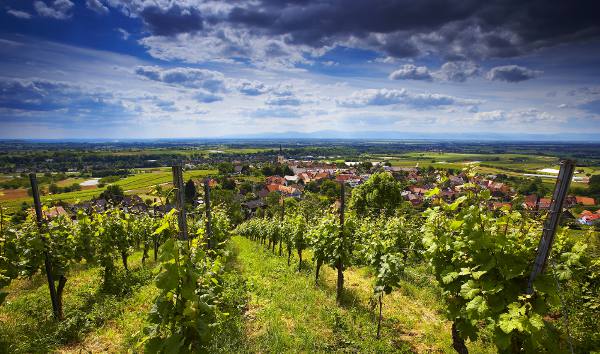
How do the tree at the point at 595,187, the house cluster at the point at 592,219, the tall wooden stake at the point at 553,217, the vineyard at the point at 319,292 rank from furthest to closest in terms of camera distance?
1. the tree at the point at 595,187
2. the house cluster at the point at 592,219
3. the vineyard at the point at 319,292
4. the tall wooden stake at the point at 553,217

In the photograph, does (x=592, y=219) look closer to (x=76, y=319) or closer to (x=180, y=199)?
(x=180, y=199)

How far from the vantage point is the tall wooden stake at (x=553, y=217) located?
3.82 meters

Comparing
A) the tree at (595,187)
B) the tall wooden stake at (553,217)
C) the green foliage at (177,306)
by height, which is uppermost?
the tall wooden stake at (553,217)

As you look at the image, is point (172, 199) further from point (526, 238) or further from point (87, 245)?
point (87, 245)

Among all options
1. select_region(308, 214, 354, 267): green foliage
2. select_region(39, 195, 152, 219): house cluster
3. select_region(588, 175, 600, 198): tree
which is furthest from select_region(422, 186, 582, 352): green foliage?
select_region(588, 175, 600, 198): tree

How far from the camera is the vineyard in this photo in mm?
4289

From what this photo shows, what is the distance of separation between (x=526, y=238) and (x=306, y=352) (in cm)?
528

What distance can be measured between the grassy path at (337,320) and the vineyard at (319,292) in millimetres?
48

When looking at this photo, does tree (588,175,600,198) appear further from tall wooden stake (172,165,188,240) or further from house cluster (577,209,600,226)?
tall wooden stake (172,165,188,240)

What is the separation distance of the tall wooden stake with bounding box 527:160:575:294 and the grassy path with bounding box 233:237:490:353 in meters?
4.89

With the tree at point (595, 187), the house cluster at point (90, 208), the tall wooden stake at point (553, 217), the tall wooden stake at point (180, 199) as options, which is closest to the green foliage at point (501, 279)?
the tall wooden stake at point (553, 217)

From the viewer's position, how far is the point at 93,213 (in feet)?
41.5

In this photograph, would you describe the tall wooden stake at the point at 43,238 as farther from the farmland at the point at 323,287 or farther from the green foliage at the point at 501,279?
the green foliage at the point at 501,279

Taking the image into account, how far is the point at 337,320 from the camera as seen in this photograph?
9.25 metres
